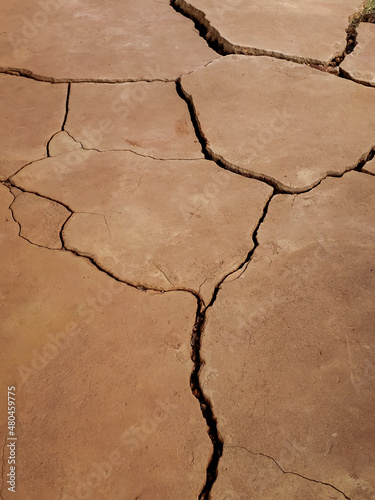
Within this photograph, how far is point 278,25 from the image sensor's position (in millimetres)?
3178

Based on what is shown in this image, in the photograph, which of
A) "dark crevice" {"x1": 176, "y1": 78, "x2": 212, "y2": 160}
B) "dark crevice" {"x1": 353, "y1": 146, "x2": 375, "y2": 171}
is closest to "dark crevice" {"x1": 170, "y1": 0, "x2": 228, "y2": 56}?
"dark crevice" {"x1": 176, "y1": 78, "x2": 212, "y2": 160}

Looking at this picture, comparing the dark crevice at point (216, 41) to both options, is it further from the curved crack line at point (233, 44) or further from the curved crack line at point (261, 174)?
the curved crack line at point (261, 174)

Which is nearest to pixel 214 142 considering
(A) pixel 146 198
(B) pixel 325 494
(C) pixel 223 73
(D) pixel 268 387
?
(A) pixel 146 198

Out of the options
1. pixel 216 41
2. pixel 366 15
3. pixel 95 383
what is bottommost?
pixel 95 383

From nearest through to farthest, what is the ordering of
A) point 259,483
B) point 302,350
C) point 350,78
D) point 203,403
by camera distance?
point 259,483 → point 203,403 → point 302,350 → point 350,78

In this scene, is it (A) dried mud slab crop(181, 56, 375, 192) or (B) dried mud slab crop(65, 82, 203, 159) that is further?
(B) dried mud slab crop(65, 82, 203, 159)

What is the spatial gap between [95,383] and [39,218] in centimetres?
84

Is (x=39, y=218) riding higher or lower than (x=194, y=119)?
lower

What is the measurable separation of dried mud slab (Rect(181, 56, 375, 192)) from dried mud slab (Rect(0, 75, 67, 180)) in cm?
79

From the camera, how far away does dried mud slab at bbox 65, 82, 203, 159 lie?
87.5 inches

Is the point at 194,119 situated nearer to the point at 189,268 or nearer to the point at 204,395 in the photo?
the point at 189,268

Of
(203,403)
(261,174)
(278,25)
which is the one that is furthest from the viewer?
(278,25)

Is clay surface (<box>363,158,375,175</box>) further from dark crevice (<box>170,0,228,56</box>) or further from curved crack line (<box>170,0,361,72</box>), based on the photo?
dark crevice (<box>170,0,228,56</box>)

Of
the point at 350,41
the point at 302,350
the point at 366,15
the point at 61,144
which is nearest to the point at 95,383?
the point at 302,350
